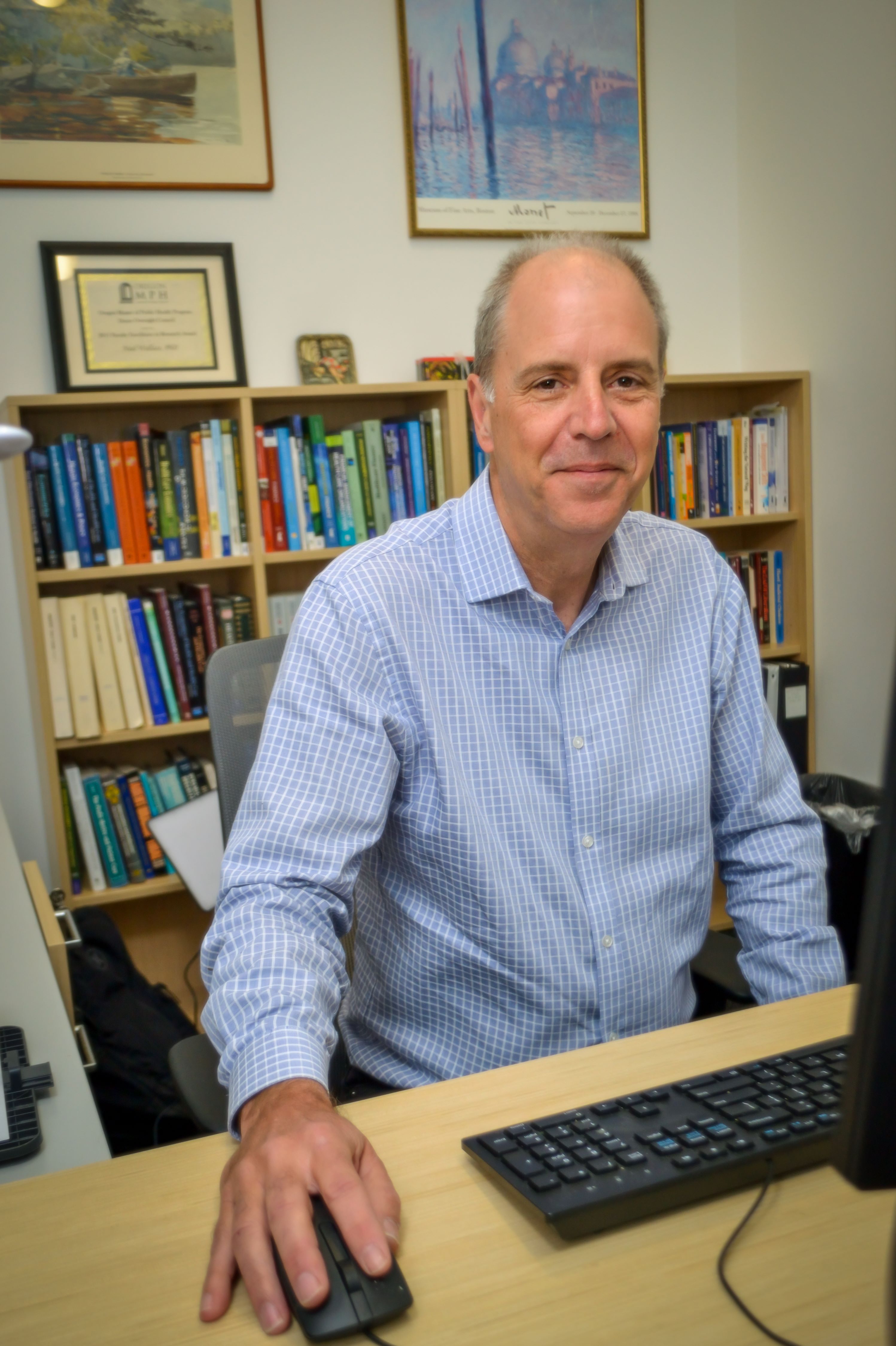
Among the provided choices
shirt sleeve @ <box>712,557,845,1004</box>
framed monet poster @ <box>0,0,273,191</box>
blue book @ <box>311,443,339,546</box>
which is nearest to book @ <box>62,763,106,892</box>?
blue book @ <box>311,443,339,546</box>

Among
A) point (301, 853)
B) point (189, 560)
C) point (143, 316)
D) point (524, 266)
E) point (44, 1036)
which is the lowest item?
point (44, 1036)

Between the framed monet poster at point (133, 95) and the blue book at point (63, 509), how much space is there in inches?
25.9

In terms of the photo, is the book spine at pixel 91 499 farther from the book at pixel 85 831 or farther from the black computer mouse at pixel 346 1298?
the black computer mouse at pixel 346 1298

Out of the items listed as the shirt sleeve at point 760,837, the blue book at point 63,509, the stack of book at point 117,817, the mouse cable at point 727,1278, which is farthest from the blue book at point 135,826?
the mouse cable at point 727,1278

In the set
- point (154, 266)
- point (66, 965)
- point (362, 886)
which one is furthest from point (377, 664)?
point (154, 266)

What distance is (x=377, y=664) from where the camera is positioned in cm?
114

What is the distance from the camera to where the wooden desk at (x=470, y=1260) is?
58cm

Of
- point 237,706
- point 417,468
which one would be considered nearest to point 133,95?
point 417,468

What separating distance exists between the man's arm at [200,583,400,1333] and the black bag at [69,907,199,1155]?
912mm

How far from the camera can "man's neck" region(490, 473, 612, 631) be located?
125cm

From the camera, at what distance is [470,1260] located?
634 millimetres

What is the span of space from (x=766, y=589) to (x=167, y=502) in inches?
67.1

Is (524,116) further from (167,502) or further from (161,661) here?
(161,661)

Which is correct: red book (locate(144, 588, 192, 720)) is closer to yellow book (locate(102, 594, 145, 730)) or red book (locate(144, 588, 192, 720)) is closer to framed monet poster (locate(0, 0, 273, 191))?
yellow book (locate(102, 594, 145, 730))
